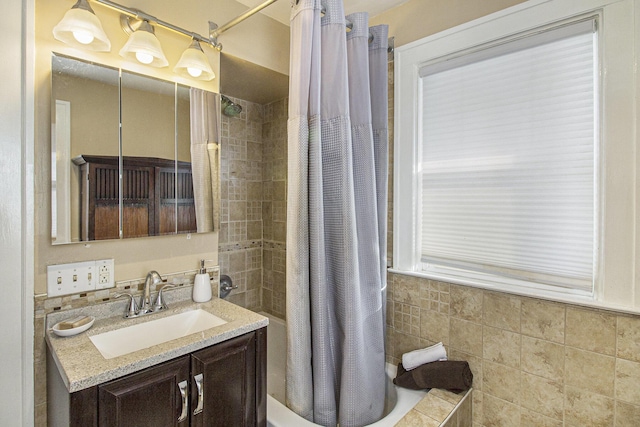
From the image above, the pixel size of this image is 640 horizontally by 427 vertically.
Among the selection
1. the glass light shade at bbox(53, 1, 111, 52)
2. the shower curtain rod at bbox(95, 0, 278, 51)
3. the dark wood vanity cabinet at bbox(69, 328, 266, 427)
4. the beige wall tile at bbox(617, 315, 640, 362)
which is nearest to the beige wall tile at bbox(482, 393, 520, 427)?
the beige wall tile at bbox(617, 315, 640, 362)

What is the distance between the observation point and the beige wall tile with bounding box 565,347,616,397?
1.27 meters

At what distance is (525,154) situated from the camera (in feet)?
4.93

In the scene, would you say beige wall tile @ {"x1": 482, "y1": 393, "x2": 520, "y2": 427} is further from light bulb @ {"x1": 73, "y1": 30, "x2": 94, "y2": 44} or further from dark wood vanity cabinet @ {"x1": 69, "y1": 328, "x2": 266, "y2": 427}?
light bulb @ {"x1": 73, "y1": 30, "x2": 94, "y2": 44}

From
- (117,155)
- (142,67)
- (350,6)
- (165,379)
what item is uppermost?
(350,6)

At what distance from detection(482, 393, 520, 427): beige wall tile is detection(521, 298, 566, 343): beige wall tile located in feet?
1.24

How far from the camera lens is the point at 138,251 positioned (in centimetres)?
144

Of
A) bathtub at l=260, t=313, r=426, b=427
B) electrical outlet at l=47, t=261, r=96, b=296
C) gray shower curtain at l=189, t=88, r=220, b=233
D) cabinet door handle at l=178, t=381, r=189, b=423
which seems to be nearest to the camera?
cabinet door handle at l=178, t=381, r=189, b=423

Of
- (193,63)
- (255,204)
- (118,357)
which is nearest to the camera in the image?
(118,357)

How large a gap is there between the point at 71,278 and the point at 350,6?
2.02 meters

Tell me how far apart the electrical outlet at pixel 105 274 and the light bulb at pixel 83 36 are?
35.1 inches

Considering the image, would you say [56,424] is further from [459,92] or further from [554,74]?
[554,74]

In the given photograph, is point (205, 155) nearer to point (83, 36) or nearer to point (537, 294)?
point (83, 36)

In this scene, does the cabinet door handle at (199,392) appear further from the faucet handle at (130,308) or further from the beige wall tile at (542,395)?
the beige wall tile at (542,395)

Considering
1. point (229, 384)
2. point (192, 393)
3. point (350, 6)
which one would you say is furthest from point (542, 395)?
point (350, 6)
